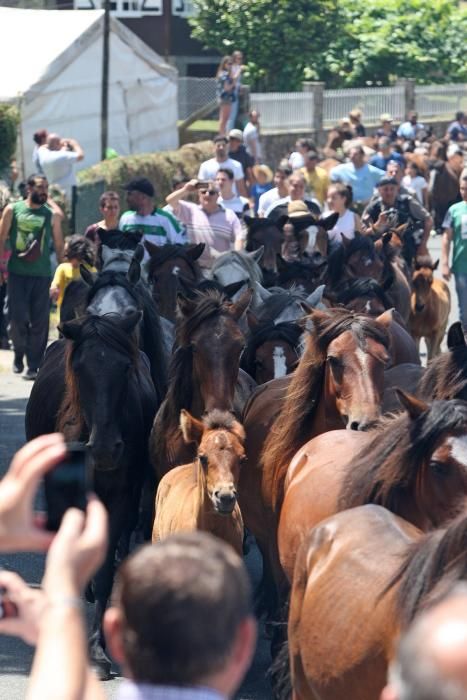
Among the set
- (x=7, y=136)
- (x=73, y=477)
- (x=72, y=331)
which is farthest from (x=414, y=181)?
(x=73, y=477)

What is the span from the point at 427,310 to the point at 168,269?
19.0 ft

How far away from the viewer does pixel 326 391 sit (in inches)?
296

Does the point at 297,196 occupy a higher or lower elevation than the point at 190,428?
lower

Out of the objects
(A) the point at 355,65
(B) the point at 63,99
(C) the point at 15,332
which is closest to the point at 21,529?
(C) the point at 15,332

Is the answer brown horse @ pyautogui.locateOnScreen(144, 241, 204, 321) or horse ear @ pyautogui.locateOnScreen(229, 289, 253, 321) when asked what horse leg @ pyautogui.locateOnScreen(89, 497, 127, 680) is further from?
brown horse @ pyautogui.locateOnScreen(144, 241, 204, 321)

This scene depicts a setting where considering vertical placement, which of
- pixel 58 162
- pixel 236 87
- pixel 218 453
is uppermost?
pixel 218 453

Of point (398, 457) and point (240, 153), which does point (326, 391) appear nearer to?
point (398, 457)

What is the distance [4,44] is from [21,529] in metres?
24.4

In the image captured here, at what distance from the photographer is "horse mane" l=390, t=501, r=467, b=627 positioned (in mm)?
4211

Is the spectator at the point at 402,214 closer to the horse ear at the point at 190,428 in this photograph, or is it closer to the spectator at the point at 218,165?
the spectator at the point at 218,165

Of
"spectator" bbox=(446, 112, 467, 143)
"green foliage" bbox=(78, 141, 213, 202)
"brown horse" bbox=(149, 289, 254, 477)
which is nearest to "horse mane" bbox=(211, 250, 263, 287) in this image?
"brown horse" bbox=(149, 289, 254, 477)

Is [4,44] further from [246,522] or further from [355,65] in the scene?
[355,65]

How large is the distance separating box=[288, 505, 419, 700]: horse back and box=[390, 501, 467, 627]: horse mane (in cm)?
12

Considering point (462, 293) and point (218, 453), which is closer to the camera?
point (218, 453)
